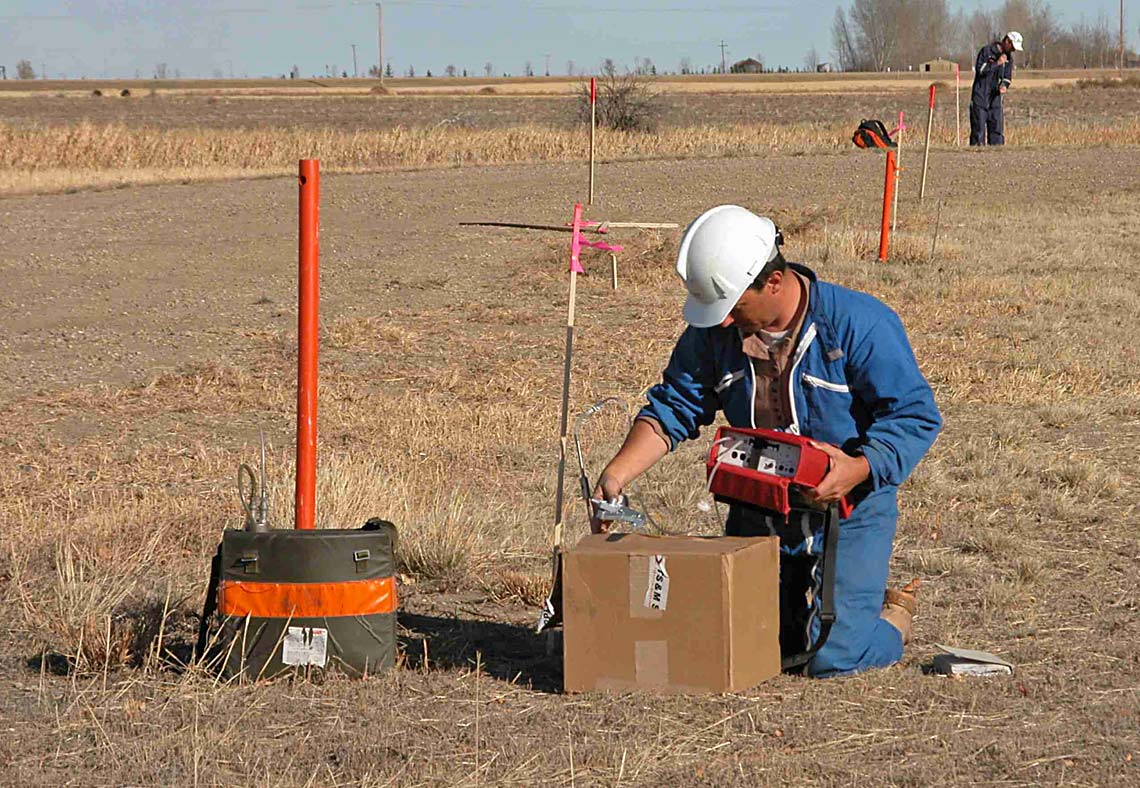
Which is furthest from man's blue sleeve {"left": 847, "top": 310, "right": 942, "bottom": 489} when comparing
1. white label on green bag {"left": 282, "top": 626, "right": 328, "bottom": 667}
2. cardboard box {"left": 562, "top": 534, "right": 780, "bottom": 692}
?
white label on green bag {"left": 282, "top": 626, "right": 328, "bottom": 667}

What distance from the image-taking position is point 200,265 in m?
16.9

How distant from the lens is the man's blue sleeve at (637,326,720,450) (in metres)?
4.84

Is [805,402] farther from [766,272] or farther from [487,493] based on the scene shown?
[487,493]

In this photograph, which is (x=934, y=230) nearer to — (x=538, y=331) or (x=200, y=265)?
Result: (x=538, y=331)

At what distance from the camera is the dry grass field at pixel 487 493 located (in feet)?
13.4

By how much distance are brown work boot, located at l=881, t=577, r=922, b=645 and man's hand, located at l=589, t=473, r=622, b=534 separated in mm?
959

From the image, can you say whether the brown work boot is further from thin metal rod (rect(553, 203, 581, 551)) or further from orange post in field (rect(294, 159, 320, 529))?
orange post in field (rect(294, 159, 320, 529))

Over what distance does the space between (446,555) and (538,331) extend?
6770 millimetres

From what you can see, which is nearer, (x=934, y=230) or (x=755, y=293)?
(x=755, y=293)

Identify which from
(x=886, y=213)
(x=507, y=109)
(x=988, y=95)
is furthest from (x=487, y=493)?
(x=507, y=109)

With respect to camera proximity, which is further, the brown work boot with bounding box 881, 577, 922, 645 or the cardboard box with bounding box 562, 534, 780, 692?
the brown work boot with bounding box 881, 577, 922, 645

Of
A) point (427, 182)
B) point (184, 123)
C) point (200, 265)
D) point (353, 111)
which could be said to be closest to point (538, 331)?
point (200, 265)

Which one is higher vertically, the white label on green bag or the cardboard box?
the cardboard box

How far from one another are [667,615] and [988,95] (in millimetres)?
22238
